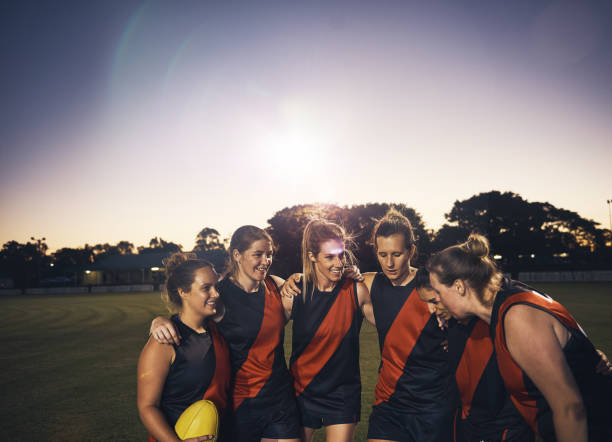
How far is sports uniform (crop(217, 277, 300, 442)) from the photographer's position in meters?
3.62

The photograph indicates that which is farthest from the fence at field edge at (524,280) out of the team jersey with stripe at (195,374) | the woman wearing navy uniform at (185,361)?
the team jersey with stripe at (195,374)

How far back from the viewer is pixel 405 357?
12.3 ft

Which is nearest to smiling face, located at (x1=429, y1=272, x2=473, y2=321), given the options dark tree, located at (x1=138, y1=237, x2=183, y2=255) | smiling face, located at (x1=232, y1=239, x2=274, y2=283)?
smiling face, located at (x1=232, y1=239, x2=274, y2=283)

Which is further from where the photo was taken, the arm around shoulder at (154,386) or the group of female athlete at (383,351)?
the arm around shoulder at (154,386)

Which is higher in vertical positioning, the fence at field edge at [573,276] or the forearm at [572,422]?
the forearm at [572,422]

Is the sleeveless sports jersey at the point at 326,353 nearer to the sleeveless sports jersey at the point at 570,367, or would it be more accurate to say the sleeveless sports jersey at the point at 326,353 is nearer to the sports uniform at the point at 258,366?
the sports uniform at the point at 258,366

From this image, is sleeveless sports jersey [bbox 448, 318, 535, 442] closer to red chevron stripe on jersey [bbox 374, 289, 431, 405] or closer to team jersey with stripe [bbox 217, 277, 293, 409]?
red chevron stripe on jersey [bbox 374, 289, 431, 405]

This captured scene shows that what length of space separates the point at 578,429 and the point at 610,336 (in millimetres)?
12852

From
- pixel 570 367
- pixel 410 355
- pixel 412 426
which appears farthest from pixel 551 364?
pixel 412 426

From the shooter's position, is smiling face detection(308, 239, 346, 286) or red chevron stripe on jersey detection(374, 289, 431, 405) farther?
smiling face detection(308, 239, 346, 286)

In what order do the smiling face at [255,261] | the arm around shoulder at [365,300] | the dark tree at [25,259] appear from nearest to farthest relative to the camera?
the smiling face at [255,261] → the arm around shoulder at [365,300] → the dark tree at [25,259]

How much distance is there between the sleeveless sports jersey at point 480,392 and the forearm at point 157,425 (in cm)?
223

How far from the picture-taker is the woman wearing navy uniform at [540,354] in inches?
86.7

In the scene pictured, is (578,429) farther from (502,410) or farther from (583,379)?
(502,410)
